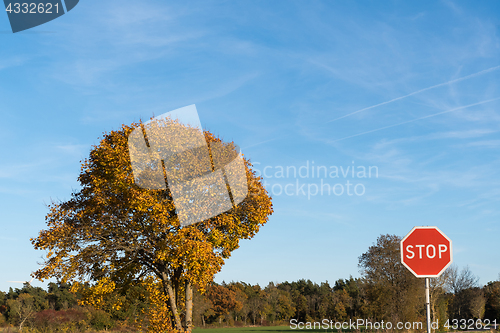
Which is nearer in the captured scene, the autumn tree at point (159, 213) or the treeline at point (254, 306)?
the autumn tree at point (159, 213)

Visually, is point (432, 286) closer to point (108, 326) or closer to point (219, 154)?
point (219, 154)

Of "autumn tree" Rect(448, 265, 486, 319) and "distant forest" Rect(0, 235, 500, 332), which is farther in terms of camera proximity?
"autumn tree" Rect(448, 265, 486, 319)

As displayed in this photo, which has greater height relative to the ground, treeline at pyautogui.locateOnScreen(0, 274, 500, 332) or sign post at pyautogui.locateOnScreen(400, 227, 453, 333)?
sign post at pyautogui.locateOnScreen(400, 227, 453, 333)

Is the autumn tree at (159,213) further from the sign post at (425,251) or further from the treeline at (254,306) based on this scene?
the sign post at (425,251)

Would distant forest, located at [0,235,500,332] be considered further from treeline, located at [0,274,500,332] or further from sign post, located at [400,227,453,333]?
sign post, located at [400,227,453,333]

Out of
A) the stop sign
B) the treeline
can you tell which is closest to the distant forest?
the treeline

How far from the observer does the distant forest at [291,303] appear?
36.6 m

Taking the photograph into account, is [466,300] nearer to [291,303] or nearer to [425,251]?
[291,303]

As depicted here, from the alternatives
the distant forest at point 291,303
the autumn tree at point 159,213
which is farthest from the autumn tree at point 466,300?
the autumn tree at point 159,213

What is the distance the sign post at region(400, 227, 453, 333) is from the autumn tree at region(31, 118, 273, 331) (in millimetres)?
9051

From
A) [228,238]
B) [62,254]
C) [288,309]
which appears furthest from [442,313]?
[288,309]

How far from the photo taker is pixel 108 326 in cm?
4769

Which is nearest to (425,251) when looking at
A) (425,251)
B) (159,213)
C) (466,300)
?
(425,251)

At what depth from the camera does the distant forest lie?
120 feet
